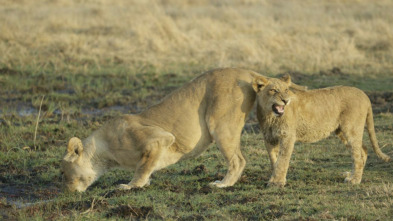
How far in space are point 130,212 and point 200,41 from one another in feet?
37.5

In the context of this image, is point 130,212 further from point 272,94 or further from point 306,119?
point 306,119

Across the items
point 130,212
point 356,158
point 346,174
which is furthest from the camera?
point 346,174

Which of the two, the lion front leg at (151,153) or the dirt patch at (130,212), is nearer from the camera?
the dirt patch at (130,212)

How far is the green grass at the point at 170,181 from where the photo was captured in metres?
5.89

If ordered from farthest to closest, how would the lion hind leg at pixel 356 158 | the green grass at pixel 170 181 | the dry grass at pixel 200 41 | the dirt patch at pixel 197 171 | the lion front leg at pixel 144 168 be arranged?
the dry grass at pixel 200 41, the dirt patch at pixel 197 171, the lion hind leg at pixel 356 158, the lion front leg at pixel 144 168, the green grass at pixel 170 181

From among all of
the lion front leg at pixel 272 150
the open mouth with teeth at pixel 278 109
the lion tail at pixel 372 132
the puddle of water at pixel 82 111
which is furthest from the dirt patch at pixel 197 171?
the puddle of water at pixel 82 111

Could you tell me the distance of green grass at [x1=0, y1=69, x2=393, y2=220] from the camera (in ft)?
19.3

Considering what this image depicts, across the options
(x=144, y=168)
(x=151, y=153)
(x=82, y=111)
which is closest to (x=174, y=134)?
(x=151, y=153)

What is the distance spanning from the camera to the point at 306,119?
23.7 ft

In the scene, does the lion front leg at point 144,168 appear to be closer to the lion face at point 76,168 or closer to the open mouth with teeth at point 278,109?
the lion face at point 76,168

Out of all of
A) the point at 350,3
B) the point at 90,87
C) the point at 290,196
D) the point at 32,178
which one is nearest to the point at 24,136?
the point at 32,178

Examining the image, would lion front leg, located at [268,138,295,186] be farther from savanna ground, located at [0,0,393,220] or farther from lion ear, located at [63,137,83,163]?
lion ear, located at [63,137,83,163]

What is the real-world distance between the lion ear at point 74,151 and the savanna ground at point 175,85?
43cm

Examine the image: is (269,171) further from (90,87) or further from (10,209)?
(90,87)
